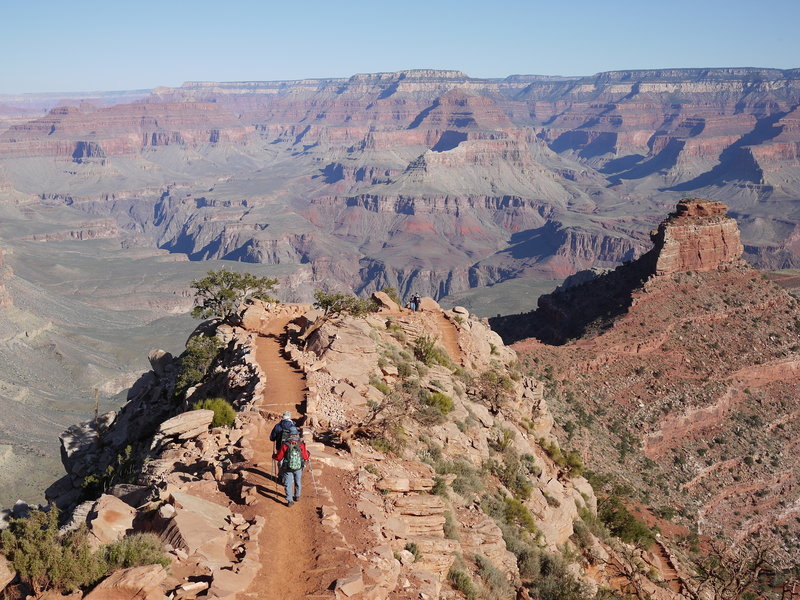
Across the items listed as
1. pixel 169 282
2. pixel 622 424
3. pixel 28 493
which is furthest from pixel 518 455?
pixel 169 282

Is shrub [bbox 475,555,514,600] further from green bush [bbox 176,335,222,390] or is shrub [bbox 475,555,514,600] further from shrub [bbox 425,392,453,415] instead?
green bush [bbox 176,335,222,390]

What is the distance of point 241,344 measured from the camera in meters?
31.0

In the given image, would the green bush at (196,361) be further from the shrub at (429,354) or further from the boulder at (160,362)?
the shrub at (429,354)

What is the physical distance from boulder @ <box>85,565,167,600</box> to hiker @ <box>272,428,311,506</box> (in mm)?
3945

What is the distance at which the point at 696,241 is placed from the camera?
2323 inches

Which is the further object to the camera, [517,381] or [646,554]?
[517,381]

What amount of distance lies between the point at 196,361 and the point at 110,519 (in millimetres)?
16379

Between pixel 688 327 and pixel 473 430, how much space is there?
118 feet

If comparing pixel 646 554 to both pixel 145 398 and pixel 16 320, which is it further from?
pixel 16 320

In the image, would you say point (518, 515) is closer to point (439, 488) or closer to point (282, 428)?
point (439, 488)

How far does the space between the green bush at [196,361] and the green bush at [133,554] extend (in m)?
16.9

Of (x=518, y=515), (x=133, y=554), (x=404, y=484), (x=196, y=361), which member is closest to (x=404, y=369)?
(x=518, y=515)

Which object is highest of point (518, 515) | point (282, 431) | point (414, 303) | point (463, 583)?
point (282, 431)

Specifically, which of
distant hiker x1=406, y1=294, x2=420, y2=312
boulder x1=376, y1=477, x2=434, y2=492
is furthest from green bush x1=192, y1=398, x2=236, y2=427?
distant hiker x1=406, y1=294, x2=420, y2=312
